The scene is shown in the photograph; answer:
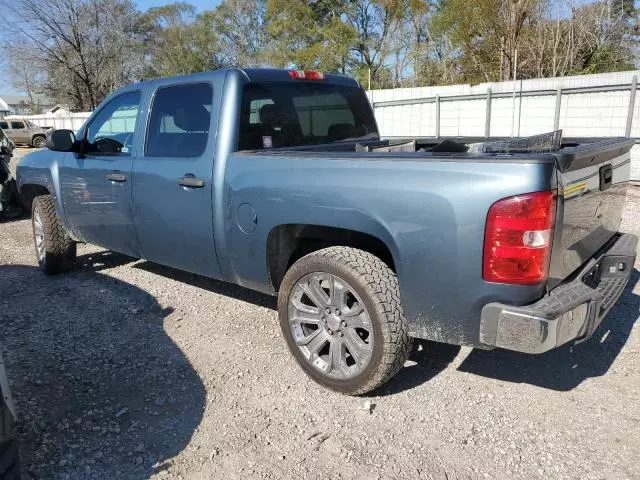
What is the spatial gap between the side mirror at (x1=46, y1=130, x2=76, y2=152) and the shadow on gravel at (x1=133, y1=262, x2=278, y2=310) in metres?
1.52

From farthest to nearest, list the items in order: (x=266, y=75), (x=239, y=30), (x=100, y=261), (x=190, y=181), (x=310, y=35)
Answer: (x=239, y=30) < (x=310, y=35) < (x=100, y=261) < (x=266, y=75) < (x=190, y=181)

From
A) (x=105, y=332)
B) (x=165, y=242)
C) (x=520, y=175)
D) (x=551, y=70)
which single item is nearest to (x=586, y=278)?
(x=520, y=175)

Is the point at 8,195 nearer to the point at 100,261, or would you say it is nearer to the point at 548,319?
the point at 100,261

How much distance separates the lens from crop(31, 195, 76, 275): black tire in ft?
17.4

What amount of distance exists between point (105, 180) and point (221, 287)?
1.38 meters

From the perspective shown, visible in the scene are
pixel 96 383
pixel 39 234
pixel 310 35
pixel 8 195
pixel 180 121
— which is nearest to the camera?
pixel 96 383

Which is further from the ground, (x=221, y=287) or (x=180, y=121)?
(x=180, y=121)

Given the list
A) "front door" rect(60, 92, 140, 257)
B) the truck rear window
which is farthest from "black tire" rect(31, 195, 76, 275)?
the truck rear window

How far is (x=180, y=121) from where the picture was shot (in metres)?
3.92

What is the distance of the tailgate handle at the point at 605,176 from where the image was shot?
116 inches

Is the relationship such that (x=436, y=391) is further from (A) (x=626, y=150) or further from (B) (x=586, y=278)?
(A) (x=626, y=150)

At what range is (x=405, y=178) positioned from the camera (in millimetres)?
2586

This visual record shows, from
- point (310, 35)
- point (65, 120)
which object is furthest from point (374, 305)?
point (310, 35)

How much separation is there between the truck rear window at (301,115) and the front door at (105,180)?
46.6 inches
